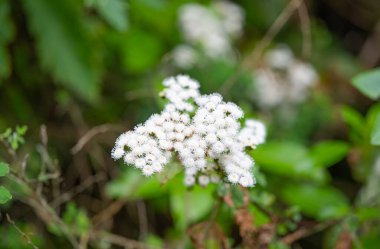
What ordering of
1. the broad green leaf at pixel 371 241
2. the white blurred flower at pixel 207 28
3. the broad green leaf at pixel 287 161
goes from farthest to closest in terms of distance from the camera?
the white blurred flower at pixel 207 28 → the broad green leaf at pixel 287 161 → the broad green leaf at pixel 371 241

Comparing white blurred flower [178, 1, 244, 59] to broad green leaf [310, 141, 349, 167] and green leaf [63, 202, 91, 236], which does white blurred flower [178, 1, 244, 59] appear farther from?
green leaf [63, 202, 91, 236]

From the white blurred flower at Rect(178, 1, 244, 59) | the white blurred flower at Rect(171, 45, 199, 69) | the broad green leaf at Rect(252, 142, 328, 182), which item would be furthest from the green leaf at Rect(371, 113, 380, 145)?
the white blurred flower at Rect(178, 1, 244, 59)

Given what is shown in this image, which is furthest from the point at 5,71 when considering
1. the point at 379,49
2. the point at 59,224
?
the point at 379,49

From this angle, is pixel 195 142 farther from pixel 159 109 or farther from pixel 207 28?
pixel 207 28

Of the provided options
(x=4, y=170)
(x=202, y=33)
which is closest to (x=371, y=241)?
(x=4, y=170)

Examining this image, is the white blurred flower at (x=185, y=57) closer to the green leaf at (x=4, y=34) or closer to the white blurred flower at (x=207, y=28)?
the white blurred flower at (x=207, y=28)

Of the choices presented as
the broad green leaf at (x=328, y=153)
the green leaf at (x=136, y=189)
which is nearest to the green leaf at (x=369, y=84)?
the broad green leaf at (x=328, y=153)
